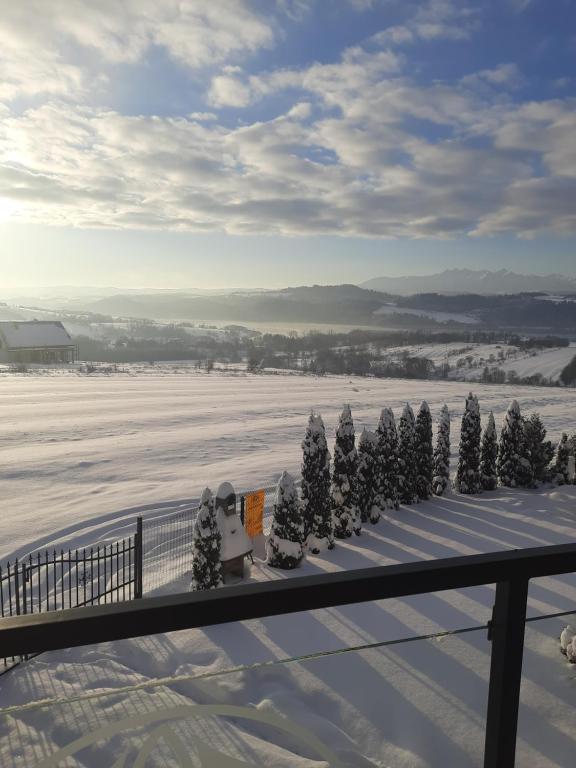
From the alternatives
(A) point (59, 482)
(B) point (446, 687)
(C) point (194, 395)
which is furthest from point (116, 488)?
(C) point (194, 395)

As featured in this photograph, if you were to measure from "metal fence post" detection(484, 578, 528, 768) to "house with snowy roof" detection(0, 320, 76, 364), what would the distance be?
7755cm

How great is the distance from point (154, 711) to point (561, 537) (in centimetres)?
1738

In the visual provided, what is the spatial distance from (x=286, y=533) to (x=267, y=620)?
1273 centimetres

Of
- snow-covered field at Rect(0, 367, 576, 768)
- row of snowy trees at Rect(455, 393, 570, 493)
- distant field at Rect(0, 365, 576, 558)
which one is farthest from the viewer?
row of snowy trees at Rect(455, 393, 570, 493)

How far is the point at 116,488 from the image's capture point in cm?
2166

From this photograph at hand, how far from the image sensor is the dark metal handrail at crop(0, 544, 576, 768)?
3.90 feet

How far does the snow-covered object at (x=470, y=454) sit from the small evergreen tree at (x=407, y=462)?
2.69 meters

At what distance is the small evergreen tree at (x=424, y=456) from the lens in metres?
20.2

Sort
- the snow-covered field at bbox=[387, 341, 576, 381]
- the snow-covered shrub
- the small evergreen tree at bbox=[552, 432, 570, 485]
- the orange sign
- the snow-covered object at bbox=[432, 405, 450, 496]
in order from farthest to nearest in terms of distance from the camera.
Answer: the snow-covered field at bbox=[387, 341, 576, 381] → the small evergreen tree at bbox=[552, 432, 570, 485] → the snow-covered object at bbox=[432, 405, 450, 496] → the orange sign → the snow-covered shrub

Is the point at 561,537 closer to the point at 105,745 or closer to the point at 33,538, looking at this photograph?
the point at 33,538

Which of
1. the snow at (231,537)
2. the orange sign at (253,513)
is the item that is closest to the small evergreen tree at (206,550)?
the snow at (231,537)

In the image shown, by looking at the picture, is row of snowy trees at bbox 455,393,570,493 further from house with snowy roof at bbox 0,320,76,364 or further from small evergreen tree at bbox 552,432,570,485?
house with snowy roof at bbox 0,320,76,364

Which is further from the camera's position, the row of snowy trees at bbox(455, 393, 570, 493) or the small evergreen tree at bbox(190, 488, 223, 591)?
the row of snowy trees at bbox(455, 393, 570, 493)

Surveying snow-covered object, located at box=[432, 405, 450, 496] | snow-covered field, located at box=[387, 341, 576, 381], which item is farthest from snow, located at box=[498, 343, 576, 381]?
snow-covered object, located at box=[432, 405, 450, 496]
